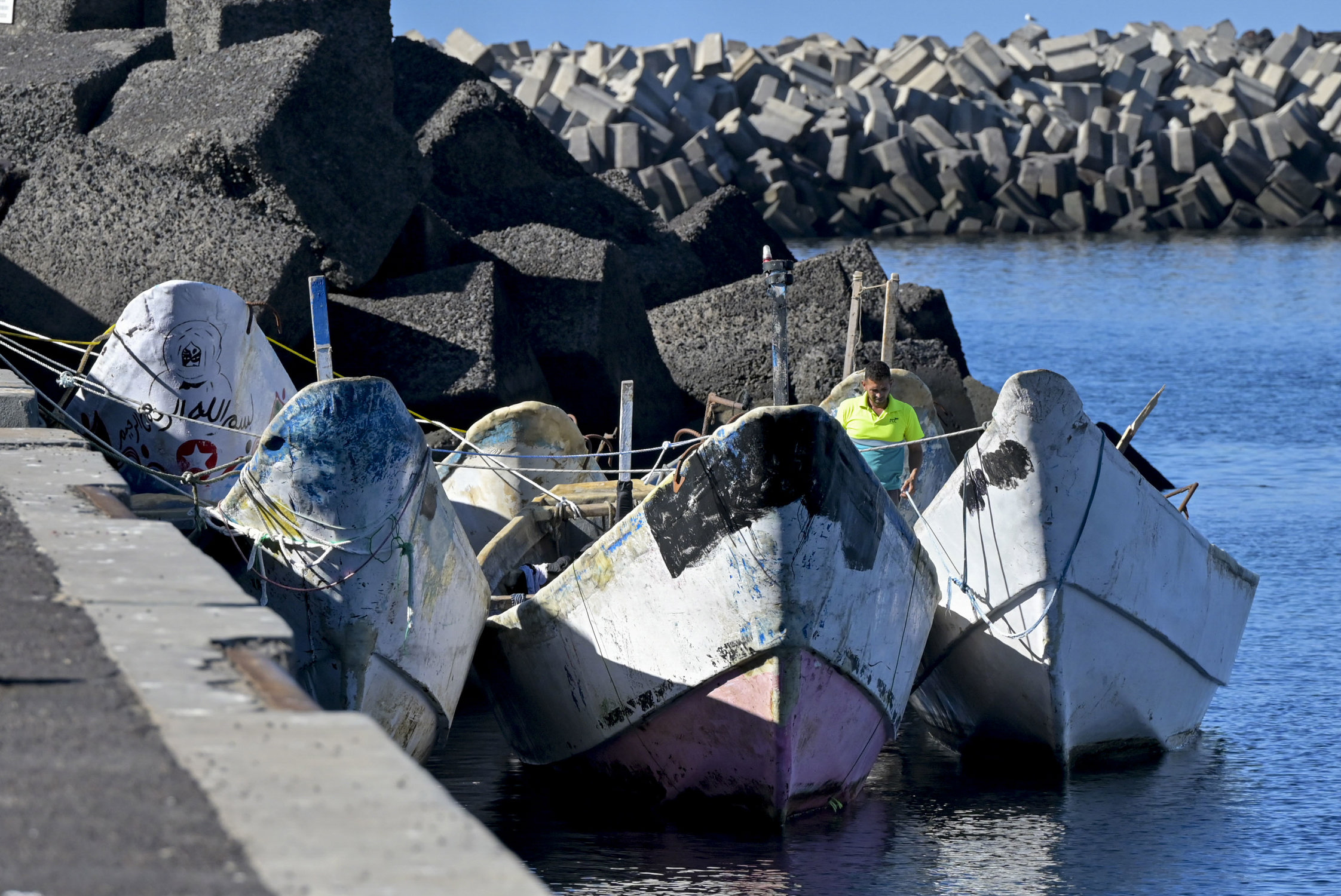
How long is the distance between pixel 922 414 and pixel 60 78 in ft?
21.1

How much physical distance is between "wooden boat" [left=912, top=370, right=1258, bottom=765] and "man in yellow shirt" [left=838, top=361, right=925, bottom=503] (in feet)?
2.04

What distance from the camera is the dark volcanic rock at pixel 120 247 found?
1031 cm

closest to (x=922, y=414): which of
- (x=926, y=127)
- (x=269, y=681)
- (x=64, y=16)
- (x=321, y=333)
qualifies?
(x=321, y=333)

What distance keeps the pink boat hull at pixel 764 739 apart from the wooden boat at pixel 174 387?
266cm

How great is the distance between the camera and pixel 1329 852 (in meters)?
6.59

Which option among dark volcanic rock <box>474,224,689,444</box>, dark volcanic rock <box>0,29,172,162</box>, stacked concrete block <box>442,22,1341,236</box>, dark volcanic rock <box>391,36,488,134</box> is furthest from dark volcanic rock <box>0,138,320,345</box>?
stacked concrete block <box>442,22,1341,236</box>

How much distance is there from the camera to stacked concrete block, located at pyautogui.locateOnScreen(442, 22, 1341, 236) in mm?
38844

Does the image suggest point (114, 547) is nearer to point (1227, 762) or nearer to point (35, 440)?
point (35, 440)

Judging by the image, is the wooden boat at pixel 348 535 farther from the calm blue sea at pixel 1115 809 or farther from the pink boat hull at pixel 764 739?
the pink boat hull at pixel 764 739

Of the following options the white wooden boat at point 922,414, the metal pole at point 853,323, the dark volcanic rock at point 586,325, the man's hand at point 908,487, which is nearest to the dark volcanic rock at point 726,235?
the dark volcanic rock at point 586,325

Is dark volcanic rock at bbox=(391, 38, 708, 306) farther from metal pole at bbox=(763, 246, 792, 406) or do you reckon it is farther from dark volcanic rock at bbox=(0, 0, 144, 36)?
metal pole at bbox=(763, 246, 792, 406)

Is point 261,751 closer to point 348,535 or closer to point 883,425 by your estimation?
point 348,535

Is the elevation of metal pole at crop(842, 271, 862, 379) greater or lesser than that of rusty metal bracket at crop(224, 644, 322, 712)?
greater

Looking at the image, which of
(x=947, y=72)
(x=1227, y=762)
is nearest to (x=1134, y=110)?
(x=947, y=72)
